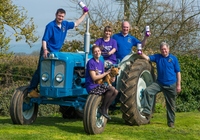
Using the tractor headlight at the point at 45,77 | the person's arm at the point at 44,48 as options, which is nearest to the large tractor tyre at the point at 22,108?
the tractor headlight at the point at 45,77

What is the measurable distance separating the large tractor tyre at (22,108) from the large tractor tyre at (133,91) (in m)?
1.73

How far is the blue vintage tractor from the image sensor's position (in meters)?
7.33

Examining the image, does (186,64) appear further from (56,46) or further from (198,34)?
(56,46)

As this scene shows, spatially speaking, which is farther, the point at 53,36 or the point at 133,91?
the point at 133,91

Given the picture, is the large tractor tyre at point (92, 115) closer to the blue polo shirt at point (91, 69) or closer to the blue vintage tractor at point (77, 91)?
the blue vintage tractor at point (77, 91)

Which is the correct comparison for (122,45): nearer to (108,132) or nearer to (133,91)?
(133,91)

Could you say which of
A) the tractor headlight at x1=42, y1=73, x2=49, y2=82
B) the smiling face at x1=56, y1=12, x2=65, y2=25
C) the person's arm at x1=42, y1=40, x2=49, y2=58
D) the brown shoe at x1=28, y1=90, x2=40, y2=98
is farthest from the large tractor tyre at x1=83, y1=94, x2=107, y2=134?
the smiling face at x1=56, y1=12, x2=65, y2=25

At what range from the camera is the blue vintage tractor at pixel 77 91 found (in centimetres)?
733

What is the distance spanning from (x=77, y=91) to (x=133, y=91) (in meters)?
1.03

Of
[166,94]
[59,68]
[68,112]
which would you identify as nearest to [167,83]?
[166,94]

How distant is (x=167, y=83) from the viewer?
8438 mm

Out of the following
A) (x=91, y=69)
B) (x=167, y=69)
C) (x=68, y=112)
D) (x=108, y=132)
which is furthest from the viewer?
(x=68, y=112)

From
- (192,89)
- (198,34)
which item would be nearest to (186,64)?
(192,89)

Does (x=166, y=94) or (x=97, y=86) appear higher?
(x=97, y=86)
